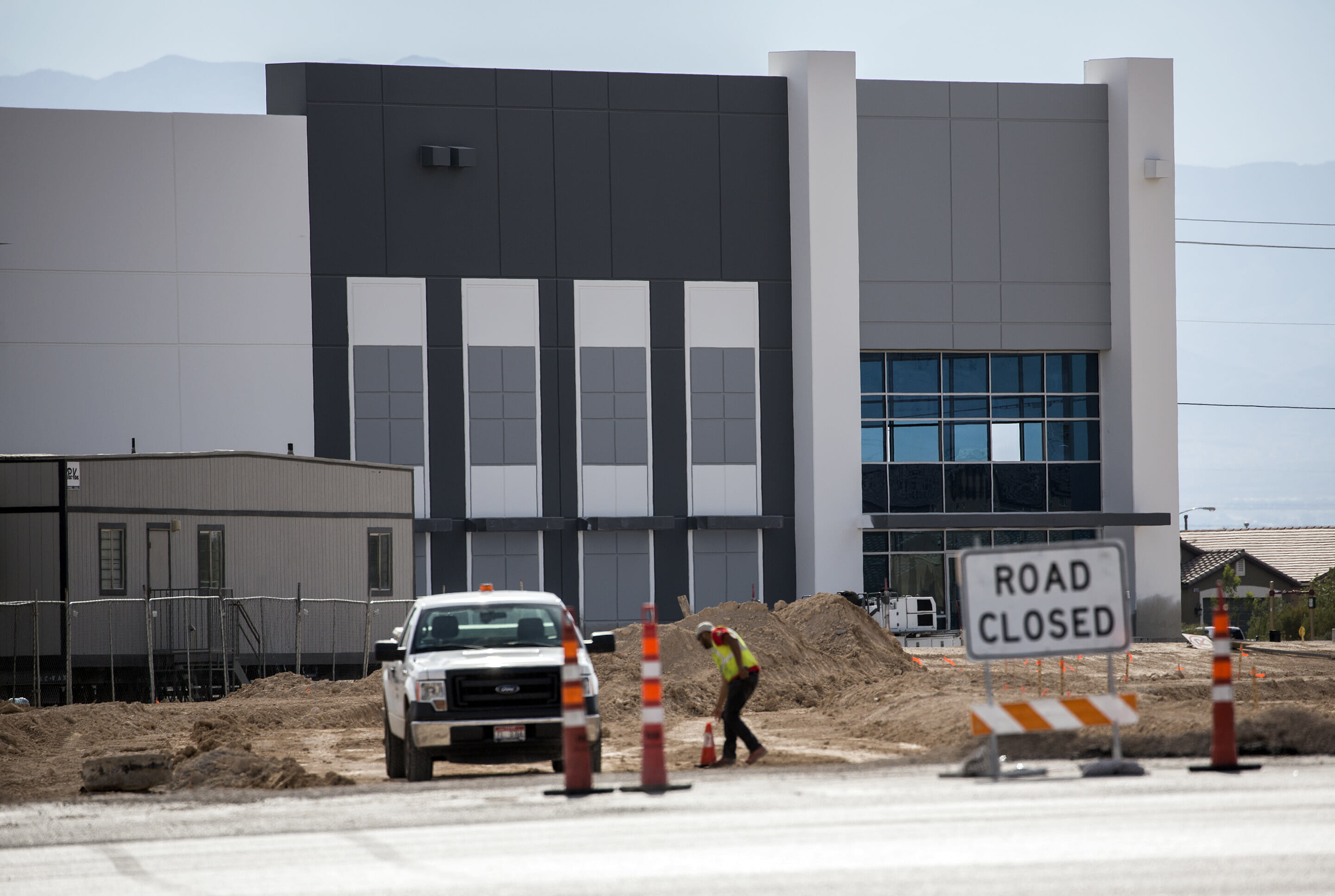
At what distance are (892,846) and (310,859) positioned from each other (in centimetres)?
323

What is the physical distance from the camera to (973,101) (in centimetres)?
4447

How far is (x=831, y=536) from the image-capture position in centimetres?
4319

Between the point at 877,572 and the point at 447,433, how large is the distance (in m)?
13.1

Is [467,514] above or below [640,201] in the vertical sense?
below

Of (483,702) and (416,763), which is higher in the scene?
(483,702)

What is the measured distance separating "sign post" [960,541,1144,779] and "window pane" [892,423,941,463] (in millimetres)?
33866

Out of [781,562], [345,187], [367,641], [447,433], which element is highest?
[345,187]

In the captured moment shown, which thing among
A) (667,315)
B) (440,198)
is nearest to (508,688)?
(667,315)

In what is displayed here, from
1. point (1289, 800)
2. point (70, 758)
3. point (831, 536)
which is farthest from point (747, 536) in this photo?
point (1289, 800)

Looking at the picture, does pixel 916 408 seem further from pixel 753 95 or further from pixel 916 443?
pixel 753 95

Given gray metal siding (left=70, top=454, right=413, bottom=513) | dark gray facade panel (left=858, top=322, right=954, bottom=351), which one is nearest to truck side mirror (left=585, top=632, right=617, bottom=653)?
gray metal siding (left=70, top=454, right=413, bottom=513)

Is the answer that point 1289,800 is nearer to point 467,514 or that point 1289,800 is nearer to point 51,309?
point 467,514

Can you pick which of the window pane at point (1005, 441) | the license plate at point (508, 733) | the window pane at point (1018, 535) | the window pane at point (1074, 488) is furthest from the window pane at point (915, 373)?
the license plate at point (508, 733)

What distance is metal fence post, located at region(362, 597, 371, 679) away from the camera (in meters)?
29.9
